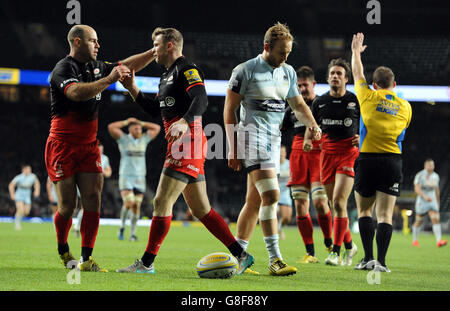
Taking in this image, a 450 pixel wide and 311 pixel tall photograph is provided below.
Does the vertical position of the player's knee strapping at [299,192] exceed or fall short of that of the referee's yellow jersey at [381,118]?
it falls short

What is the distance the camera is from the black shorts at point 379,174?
6582 millimetres

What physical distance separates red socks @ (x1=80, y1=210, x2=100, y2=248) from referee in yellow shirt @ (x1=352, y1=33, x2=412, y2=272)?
296 centimetres

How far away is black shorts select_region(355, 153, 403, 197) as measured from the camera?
6582 millimetres

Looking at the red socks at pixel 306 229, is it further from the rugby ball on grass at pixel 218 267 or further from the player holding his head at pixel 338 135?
the rugby ball on grass at pixel 218 267

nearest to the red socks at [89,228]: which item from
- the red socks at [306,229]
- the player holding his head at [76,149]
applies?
the player holding his head at [76,149]

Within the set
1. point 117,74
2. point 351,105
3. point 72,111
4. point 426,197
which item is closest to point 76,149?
point 72,111

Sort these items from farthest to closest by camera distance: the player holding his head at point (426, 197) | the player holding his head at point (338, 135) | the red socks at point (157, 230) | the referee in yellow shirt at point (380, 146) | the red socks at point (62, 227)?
the player holding his head at point (426, 197) → the player holding his head at point (338, 135) → the referee in yellow shirt at point (380, 146) → the red socks at point (62, 227) → the red socks at point (157, 230)

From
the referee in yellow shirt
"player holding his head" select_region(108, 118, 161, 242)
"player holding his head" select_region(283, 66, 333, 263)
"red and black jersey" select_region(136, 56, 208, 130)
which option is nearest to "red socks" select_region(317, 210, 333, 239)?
"player holding his head" select_region(283, 66, 333, 263)

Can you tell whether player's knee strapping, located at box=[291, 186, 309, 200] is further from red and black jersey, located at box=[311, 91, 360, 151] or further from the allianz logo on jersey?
the allianz logo on jersey

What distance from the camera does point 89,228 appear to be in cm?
586

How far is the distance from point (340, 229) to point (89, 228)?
3.28 m

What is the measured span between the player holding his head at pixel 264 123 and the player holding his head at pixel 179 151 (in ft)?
1.01
